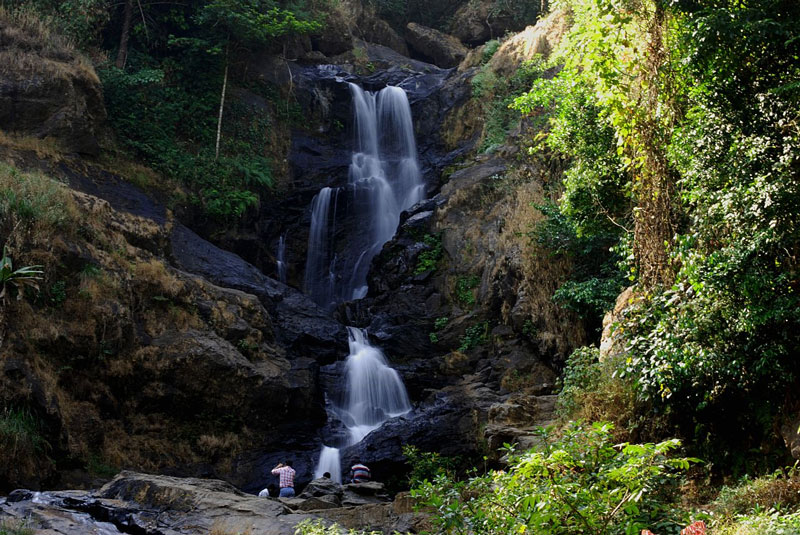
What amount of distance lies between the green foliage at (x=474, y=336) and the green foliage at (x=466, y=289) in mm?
1164

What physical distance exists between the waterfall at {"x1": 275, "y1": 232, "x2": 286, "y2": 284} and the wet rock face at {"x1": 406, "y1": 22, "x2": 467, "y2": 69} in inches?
609

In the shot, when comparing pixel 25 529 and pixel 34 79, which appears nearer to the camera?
pixel 25 529

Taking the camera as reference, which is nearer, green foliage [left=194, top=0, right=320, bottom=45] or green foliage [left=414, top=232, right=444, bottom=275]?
green foliage [left=414, top=232, right=444, bottom=275]

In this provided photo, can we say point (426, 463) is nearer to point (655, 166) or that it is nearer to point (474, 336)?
point (474, 336)

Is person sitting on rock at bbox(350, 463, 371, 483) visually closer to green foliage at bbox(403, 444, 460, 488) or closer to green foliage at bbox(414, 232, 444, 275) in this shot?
green foliage at bbox(403, 444, 460, 488)

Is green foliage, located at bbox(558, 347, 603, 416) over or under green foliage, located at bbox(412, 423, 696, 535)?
over

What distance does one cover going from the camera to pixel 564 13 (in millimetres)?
25438

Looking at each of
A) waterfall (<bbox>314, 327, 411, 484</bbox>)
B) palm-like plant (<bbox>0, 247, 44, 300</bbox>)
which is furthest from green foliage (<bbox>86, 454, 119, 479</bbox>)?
waterfall (<bbox>314, 327, 411, 484</bbox>)

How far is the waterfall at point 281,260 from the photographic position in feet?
84.3

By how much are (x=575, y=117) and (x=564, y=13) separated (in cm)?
1326

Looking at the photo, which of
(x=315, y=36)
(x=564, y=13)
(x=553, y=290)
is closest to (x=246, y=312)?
(x=553, y=290)

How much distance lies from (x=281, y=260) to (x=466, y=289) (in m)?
8.47

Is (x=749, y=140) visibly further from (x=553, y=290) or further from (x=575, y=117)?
(x=553, y=290)

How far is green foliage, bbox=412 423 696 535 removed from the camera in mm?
5895
